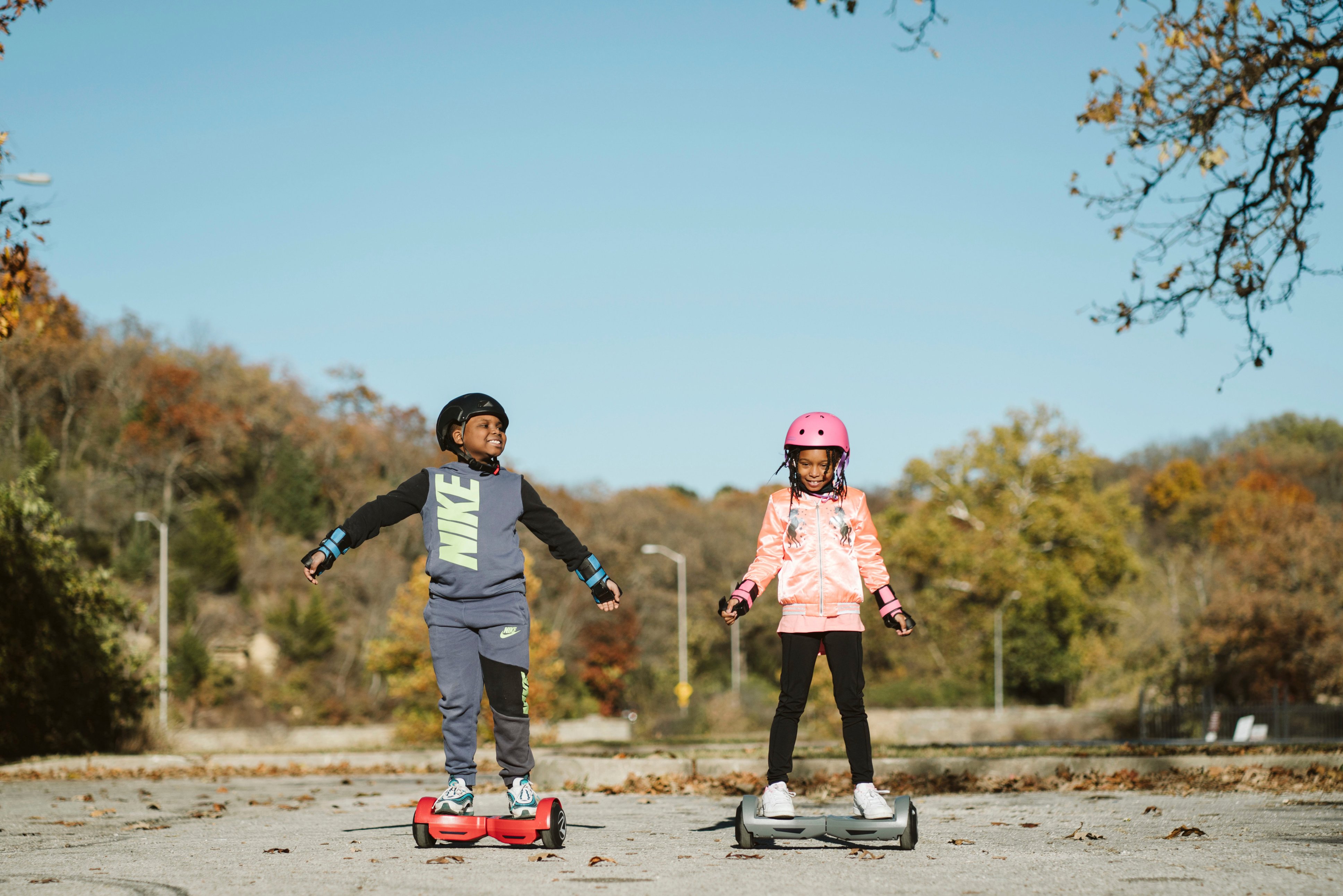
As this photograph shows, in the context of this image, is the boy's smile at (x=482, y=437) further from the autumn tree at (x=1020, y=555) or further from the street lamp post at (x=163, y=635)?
the autumn tree at (x=1020, y=555)

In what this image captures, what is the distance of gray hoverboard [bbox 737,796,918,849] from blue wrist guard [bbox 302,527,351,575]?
2.31 meters

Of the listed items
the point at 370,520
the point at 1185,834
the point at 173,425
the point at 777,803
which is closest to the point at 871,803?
the point at 777,803

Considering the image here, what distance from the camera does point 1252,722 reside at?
1141 inches

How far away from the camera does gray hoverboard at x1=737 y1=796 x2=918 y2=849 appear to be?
5.46 m

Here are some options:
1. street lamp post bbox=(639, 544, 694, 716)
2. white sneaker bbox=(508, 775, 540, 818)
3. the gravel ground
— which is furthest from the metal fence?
white sneaker bbox=(508, 775, 540, 818)

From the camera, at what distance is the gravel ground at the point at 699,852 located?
448 cm

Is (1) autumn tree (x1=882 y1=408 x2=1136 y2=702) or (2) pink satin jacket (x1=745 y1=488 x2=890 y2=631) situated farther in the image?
(1) autumn tree (x1=882 y1=408 x2=1136 y2=702)

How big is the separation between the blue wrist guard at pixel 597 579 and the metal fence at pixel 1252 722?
27.5 metres

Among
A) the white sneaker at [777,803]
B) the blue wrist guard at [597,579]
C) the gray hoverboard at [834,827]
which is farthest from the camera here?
the blue wrist guard at [597,579]

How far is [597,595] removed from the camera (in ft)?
19.5

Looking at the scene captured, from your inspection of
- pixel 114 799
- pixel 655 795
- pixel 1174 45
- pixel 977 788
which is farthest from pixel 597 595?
pixel 1174 45

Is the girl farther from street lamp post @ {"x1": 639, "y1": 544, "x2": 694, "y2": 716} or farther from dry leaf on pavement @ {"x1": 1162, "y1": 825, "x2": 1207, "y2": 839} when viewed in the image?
street lamp post @ {"x1": 639, "y1": 544, "x2": 694, "y2": 716}

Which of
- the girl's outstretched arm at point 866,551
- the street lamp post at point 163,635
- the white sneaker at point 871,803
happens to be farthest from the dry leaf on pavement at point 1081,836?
the street lamp post at point 163,635

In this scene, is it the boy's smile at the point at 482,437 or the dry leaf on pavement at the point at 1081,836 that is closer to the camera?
the dry leaf on pavement at the point at 1081,836
